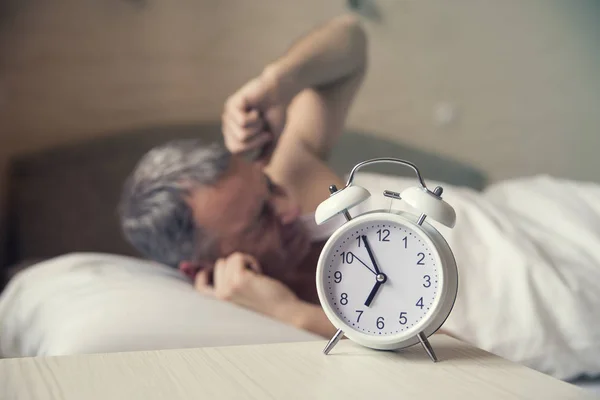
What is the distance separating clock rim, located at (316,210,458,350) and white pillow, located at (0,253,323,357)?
Answer: 26 centimetres

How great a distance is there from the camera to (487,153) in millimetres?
1400

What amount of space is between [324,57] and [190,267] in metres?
0.52

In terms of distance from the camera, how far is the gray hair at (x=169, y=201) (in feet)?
3.29

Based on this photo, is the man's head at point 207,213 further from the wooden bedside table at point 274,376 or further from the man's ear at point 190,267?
the wooden bedside table at point 274,376

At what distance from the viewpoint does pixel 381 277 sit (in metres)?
0.51

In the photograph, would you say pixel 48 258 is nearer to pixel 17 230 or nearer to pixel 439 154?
pixel 17 230

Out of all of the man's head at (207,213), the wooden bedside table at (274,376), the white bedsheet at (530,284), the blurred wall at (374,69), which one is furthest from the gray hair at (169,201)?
the wooden bedside table at (274,376)

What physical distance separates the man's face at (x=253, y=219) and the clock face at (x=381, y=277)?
0.52m

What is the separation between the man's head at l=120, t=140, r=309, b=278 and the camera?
1.01m

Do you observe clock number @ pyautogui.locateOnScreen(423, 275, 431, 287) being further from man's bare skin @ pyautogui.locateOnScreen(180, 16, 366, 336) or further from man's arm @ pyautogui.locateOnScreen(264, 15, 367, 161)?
man's arm @ pyautogui.locateOnScreen(264, 15, 367, 161)

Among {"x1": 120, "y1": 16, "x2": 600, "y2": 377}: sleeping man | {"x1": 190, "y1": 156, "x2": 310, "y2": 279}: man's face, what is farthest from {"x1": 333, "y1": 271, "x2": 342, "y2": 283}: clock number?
{"x1": 190, "y1": 156, "x2": 310, "y2": 279}: man's face

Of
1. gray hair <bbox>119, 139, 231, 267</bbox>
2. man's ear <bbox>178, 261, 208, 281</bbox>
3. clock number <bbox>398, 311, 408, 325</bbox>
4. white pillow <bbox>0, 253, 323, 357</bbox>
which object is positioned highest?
clock number <bbox>398, 311, 408, 325</bbox>

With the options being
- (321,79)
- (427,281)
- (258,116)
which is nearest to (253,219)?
(258,116)

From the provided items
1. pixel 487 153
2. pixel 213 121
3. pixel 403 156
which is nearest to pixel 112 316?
pixel 213 121
